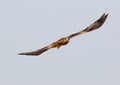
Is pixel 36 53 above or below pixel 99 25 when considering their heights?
below

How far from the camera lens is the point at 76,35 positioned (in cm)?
1491

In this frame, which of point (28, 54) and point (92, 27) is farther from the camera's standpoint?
point (92, 27)

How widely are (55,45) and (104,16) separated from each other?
3872 millimetres

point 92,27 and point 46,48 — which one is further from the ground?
point 92,27

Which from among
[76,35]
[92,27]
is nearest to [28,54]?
[76,35]

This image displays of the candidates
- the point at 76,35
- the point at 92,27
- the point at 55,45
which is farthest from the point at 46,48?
the point at 92,27

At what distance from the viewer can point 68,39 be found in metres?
13.7

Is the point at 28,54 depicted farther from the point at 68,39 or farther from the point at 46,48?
the point at 68,39

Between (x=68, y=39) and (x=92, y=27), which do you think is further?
(x=92, y=27)

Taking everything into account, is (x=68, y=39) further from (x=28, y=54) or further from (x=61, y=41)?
(x=28, y=54)

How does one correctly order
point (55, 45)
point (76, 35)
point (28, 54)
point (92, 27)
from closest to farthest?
point (28, 54) < point (55, 45) < point (76, 35) < point (92, 27)

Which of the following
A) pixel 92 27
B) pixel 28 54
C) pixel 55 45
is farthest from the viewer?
pixel 92 27

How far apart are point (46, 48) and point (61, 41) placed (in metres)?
0.61

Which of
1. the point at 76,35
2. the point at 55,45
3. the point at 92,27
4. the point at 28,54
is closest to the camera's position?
the point at 28,54
